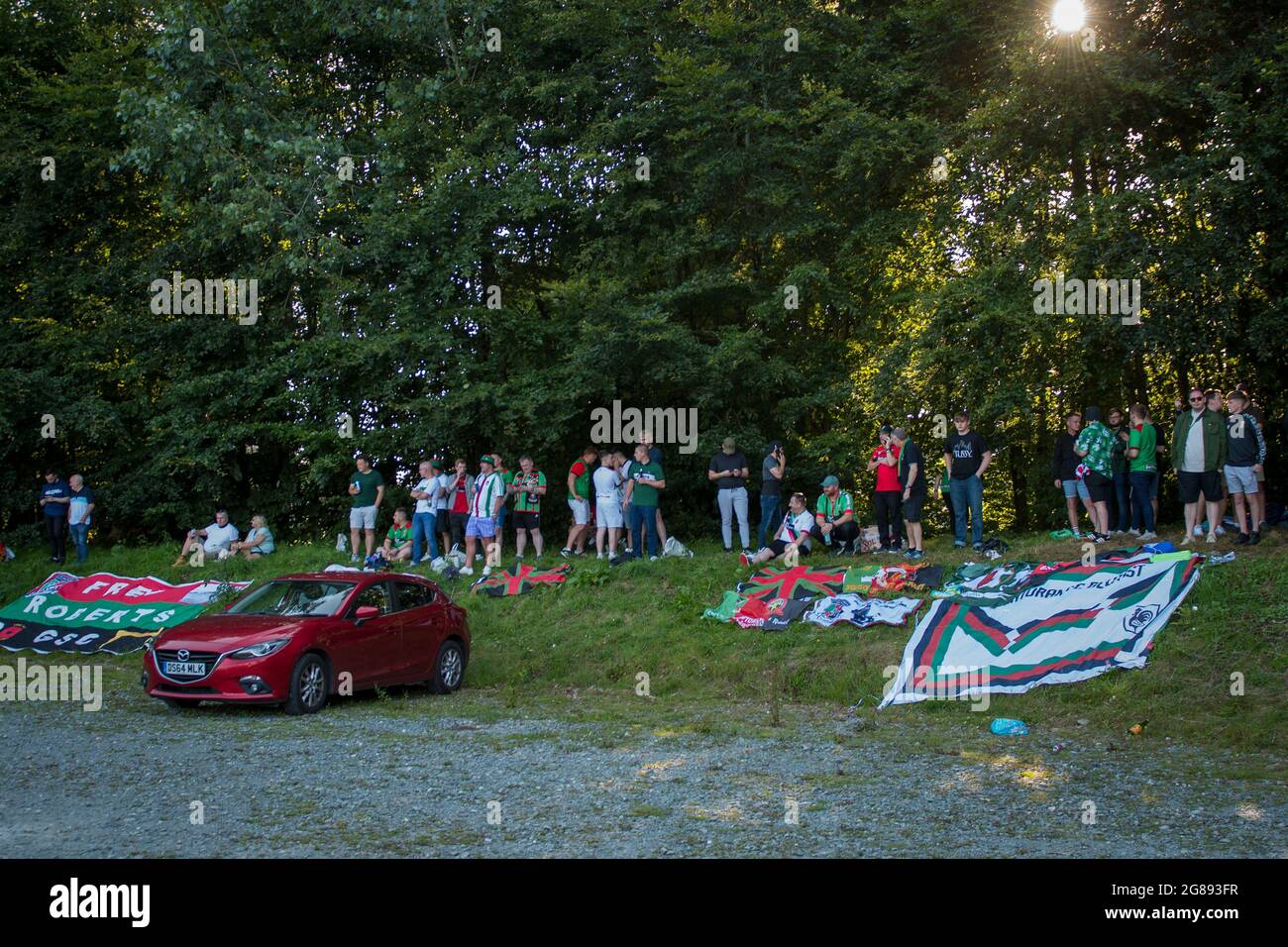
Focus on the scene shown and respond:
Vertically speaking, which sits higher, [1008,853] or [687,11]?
[687,11]

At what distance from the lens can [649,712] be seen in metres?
13.4

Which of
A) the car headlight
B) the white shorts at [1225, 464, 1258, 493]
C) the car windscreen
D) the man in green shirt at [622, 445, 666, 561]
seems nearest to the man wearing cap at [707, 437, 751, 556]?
the man in green shirt at [622, 445, 666, 561]

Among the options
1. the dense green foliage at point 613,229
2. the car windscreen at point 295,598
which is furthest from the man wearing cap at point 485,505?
the car windscreen at point 295,598

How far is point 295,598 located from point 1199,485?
40.6 ft

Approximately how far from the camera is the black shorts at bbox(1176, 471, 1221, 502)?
52.4 ft

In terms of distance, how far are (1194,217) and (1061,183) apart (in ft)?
10.3

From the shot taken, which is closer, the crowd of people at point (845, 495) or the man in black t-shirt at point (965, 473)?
the crowd of people at point (845, 495)

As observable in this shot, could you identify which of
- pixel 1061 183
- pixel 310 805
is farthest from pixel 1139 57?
pixel 310 805

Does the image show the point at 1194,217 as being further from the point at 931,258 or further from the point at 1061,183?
the point at 931,258

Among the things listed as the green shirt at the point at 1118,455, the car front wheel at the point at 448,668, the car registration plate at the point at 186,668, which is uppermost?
the green shirt at the point at 1118,455

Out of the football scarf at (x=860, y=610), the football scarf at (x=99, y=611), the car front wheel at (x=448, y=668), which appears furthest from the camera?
the football scarf at (x=99, y=611)

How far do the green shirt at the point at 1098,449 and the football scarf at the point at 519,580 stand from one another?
8.64 metres

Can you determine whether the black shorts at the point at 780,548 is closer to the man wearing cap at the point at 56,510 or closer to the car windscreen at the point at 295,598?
the car windscreen at the point at 295,598

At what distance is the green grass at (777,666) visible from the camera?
39.4 feet
